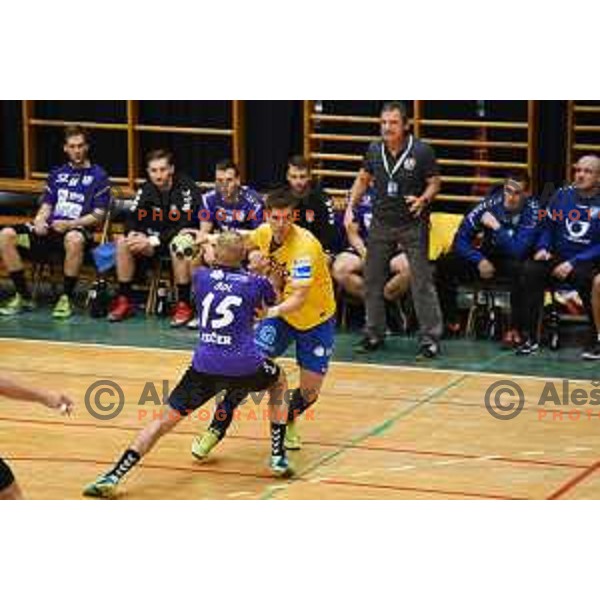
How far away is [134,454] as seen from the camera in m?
10.8

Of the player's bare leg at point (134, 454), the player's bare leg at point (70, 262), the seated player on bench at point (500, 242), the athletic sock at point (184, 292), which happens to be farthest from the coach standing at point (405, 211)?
the player's bare leg at point (134, 454)

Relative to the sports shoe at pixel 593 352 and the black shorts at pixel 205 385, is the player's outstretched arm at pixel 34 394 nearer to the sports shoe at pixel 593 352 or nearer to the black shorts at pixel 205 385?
the black shorts at pixel 205 385

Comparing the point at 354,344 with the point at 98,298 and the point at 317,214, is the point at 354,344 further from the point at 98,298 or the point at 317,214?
the point at 98,298

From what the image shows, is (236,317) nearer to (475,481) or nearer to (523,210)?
(475,481)

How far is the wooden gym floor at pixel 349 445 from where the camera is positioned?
11094 millimetres

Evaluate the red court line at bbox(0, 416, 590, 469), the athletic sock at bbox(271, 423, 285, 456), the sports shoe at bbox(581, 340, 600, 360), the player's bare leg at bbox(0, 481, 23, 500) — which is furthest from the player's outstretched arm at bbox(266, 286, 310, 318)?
the sports shoe at bbox(581, 340, 600, 360)

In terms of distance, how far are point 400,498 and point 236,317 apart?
1656 mm

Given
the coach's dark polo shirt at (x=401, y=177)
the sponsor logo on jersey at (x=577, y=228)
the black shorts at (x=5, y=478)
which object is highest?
the coach's dark polo shirt at (x=401, y=177)

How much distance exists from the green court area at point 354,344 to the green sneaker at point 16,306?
14cm

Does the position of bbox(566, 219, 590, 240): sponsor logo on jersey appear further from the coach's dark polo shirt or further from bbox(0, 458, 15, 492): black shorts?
bbox(0, 458, 15, 492): black shorts

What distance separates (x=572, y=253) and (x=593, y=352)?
969 mm

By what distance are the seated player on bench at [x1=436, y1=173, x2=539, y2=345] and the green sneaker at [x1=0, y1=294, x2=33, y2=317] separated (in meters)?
4.66

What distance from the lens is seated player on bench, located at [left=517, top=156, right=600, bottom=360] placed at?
14.9 metres

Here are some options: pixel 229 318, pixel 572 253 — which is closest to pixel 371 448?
pixel 229 318
